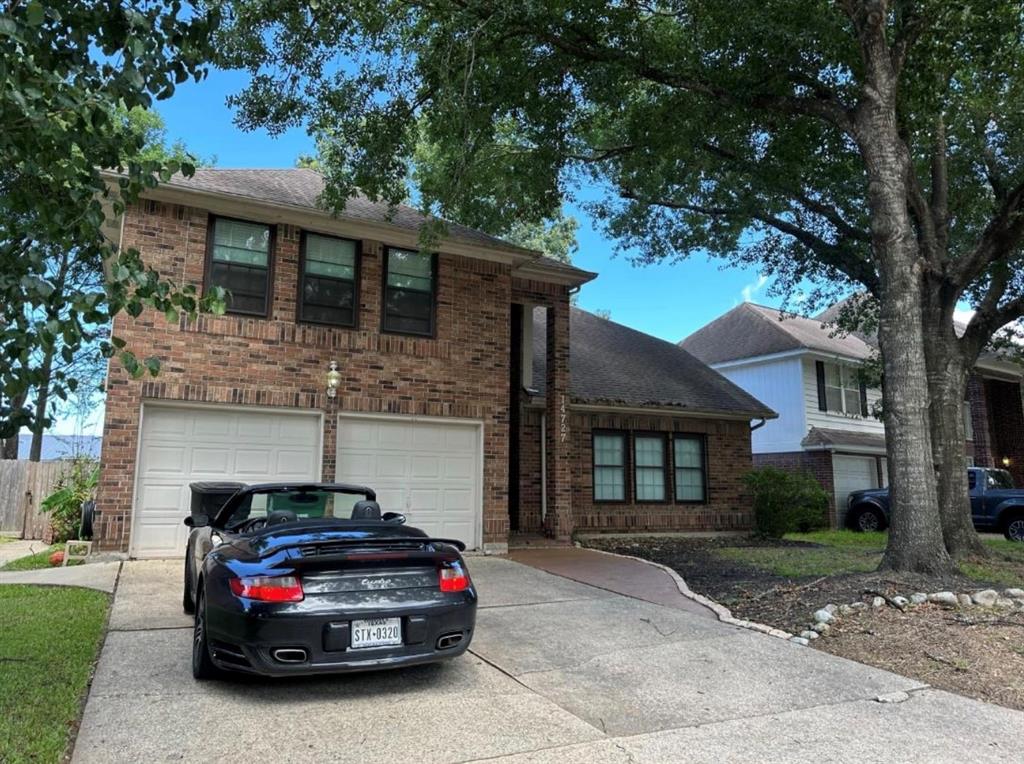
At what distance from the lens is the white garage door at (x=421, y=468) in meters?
11.3

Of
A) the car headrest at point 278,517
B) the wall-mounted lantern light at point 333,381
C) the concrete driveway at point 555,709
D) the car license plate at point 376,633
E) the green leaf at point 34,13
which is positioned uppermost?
the green leaf at point 34,13

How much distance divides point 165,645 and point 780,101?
10.2 meters

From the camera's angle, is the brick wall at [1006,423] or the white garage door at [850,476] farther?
the brick wall at [1006,423]

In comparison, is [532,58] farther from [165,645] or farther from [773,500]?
[773,500]

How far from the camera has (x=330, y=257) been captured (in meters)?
11.4

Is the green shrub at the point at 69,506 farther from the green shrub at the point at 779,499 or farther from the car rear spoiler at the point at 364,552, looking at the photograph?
the green shrub at the point at 779,499

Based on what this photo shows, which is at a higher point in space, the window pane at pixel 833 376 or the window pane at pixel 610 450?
the window pane at pixel 833 376

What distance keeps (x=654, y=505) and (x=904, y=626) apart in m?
9.72

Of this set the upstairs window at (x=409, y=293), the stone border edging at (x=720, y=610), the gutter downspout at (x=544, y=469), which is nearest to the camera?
the stone border edging at (x=720, y=610)

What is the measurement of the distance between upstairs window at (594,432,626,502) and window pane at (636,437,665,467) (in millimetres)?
417

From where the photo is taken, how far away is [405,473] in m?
11.5

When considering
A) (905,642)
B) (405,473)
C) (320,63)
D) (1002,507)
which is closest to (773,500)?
(1002,507)

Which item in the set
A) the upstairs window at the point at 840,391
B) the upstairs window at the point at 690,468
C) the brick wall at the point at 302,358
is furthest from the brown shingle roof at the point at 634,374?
the upstairs window at the point at 840,391

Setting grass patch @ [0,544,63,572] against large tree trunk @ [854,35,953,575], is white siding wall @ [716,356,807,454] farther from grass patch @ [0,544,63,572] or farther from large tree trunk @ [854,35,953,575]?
grass patch @ [0,544,63,572]
